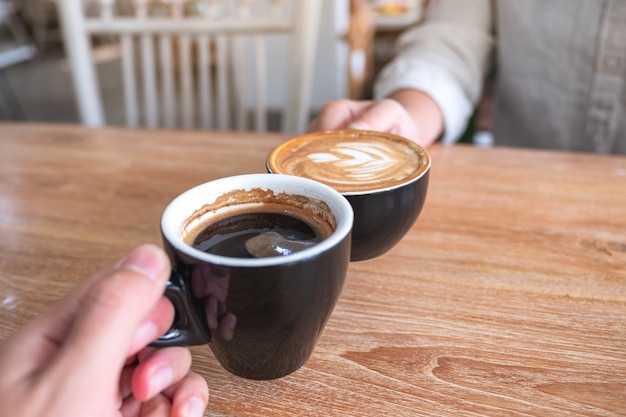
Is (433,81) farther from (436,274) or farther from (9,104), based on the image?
(9,104)

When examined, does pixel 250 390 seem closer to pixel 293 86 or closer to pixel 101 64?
pixel 293 86

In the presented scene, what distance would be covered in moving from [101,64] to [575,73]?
13.7ft

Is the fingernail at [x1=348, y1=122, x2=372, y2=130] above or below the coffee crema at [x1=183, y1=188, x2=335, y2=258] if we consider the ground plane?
below

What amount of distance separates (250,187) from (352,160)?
4.4 inches

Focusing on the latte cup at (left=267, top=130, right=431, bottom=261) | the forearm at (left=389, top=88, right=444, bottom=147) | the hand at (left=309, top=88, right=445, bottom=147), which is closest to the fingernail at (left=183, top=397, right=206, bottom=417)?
the latte cup at (left=267, top=130, right=431, bottom=261)

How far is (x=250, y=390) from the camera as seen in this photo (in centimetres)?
33

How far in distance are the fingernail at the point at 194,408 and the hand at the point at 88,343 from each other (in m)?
0.04

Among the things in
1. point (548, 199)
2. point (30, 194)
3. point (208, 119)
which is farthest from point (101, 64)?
point (548, 199)

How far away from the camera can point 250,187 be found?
0.36 metres

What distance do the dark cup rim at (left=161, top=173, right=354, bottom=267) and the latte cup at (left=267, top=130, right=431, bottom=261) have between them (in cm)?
3

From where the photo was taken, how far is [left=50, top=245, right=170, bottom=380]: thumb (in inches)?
8.8

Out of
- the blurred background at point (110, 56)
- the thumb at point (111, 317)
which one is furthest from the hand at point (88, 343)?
the blurred background at point (110, 56)

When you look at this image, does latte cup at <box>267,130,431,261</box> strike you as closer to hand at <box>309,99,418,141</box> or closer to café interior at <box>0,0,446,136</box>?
hand at <box>309,99,418,141</box>

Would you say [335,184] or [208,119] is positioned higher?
[335,184]
